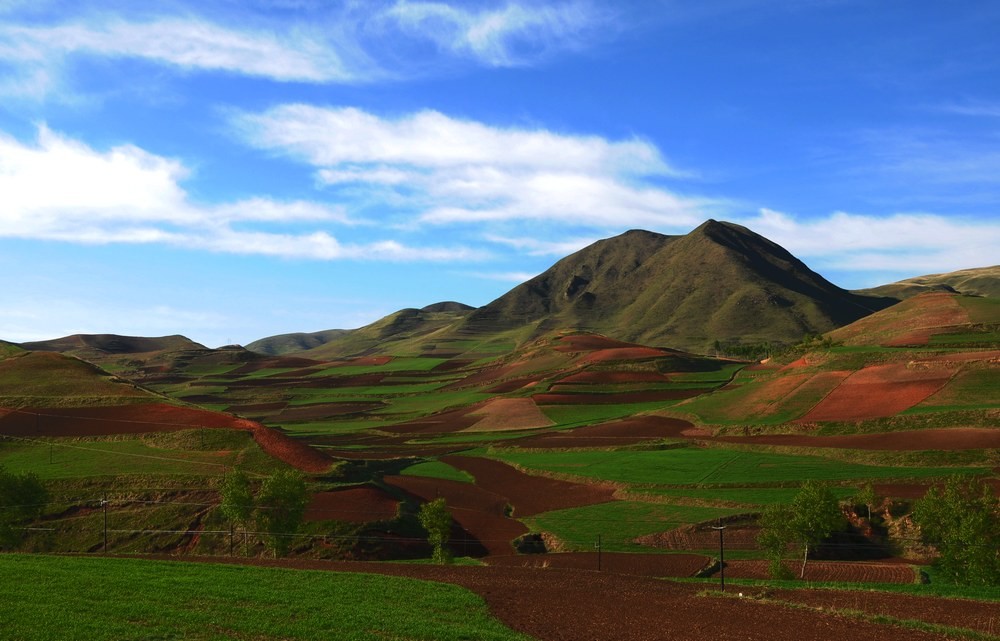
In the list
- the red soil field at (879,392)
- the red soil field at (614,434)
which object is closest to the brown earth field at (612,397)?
the red soil field at (614,434)

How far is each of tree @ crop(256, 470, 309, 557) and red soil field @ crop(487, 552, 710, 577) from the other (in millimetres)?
15973

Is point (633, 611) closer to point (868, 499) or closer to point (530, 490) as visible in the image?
point (868, 499)

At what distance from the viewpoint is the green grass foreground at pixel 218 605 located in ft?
81.1

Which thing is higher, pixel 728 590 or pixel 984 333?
pixel 984 333

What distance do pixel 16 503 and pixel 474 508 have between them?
39570mm

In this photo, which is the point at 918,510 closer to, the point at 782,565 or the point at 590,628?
the point at 782,565

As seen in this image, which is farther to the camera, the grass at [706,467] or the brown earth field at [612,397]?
the brown earth field at [612,397]

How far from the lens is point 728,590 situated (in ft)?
129

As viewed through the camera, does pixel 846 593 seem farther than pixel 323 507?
No

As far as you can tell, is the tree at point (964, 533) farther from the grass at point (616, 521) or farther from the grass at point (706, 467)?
the grass at point (706, 467)

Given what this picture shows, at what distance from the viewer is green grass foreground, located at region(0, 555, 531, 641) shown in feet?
81.1

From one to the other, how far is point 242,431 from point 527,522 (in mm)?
35577

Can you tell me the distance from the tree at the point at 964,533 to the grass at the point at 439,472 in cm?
4977

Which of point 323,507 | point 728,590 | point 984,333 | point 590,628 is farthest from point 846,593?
point 984,333
